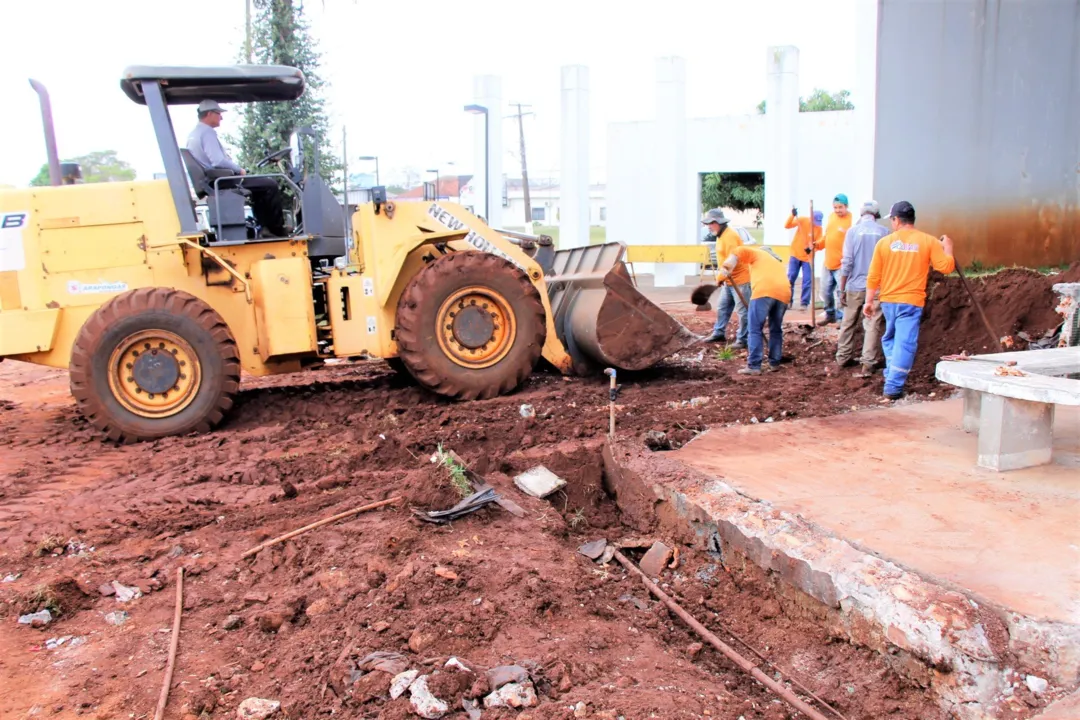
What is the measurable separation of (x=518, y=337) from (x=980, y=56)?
23.6 feet

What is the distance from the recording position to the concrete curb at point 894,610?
10.3 ft

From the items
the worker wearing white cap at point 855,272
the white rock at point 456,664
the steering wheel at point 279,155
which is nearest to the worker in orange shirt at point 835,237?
the worker wearing white cap at point 855,272

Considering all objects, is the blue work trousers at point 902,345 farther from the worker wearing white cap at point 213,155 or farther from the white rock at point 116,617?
the white rock at point 116,617

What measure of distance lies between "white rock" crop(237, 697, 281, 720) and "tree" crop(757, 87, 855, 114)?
35.1 metres

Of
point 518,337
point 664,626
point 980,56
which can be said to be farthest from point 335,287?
point 980,56

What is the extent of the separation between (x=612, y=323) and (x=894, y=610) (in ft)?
15.4

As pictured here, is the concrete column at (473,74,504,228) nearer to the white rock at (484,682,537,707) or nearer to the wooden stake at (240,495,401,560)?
the wooden stake at (240,495,401,560)

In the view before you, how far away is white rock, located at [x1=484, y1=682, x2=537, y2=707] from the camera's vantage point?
3135 millimetres

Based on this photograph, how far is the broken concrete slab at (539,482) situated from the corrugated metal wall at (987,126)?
7.33 metres

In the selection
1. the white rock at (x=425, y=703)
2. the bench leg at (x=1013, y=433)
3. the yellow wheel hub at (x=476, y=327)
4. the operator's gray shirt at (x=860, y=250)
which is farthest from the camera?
the operator's gray shirt at (x=860, y=250)

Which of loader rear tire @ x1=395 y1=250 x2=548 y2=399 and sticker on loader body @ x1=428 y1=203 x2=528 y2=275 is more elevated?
sticker on loader body @ x1=428 y1=203 x2=528 y2=275

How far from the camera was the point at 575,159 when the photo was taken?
20344mm

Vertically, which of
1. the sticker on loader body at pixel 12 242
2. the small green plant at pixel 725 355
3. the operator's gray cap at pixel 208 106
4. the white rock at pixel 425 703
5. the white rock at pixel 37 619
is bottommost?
the white rock at pixel 37 619

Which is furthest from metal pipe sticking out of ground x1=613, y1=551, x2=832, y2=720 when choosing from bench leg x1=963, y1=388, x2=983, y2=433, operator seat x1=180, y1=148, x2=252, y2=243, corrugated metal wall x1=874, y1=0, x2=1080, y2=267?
corrugated metal wall x1=874, y1=0, x2=1080, y2=267
